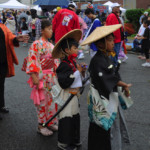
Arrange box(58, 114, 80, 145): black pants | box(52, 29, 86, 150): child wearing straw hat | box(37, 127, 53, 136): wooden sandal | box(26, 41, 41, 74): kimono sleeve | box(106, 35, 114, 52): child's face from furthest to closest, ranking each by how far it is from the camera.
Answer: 1. box(37, 127, 53, 136): wooden sandal
2. box(26, 41, 41, 74): kimono sleeve
3. box(58, 114, 80, 145): black pants
4. box(52, 29, 86, 150): child wearing straw hat
5. box(106, 35, 114, 52): child's face

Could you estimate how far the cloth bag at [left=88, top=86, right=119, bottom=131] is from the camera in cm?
260

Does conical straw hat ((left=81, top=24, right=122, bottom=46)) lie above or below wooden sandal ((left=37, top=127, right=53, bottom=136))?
above

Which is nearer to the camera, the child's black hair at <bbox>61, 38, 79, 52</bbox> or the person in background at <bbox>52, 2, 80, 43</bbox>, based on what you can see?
the child's black hair at <bbox>61, 38, 79, 52</bbox>

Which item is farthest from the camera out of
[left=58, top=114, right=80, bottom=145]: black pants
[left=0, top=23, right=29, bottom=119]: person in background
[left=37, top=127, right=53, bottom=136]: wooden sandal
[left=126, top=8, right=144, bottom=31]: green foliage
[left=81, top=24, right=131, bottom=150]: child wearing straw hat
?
[left=126, top=8, right=144, bottom=31]: green foliage

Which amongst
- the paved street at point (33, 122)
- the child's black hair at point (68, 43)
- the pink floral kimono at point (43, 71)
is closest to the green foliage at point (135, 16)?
the paved street at point (33, 122)

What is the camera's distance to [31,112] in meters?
4.46

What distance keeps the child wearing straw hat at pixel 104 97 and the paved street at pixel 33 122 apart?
0.58 meters

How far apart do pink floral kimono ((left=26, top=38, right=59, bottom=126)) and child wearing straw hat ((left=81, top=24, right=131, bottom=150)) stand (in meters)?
0.87

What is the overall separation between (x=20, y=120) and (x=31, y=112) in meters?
0.35

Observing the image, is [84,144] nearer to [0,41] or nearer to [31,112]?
[31,112]

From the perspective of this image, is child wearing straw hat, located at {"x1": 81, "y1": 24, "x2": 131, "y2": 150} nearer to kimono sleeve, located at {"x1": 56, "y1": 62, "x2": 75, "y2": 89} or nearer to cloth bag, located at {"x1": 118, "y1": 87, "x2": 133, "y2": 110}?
cloth bag, located at {"x1": 118, "y1": 87, "x2": 133, "y2": 110}

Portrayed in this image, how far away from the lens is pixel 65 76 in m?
2.81

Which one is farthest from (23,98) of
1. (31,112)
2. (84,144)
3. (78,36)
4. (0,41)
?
(78,36)

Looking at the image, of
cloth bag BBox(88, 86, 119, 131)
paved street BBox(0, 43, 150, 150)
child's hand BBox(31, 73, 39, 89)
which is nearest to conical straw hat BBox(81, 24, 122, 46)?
cloth bag BBox(88, 86, 119, 131)
